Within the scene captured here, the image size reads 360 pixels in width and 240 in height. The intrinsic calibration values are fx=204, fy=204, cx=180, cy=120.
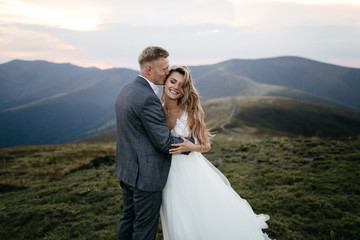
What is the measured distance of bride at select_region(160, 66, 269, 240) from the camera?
11.0 feet

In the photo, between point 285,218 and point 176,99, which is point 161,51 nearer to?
point 176,99

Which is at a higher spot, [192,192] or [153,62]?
[153,62]

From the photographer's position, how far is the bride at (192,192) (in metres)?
3.34

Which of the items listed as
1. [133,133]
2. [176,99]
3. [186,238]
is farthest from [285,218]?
[133,133]

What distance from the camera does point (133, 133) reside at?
10.0ft

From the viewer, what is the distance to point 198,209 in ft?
11.2

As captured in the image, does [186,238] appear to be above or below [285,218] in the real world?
above

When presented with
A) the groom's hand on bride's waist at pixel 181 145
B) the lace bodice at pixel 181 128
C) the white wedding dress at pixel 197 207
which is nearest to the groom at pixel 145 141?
the groom's hand on bride's waist at pixel 181 145

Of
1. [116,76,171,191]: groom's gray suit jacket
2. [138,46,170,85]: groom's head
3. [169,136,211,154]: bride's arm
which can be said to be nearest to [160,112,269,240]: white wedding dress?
[169,136,211,154]: bride's arm

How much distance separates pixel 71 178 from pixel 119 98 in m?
8.42

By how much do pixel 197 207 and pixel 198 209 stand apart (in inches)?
1.4

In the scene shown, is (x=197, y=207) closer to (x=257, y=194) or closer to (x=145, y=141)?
(x=145, y=141)

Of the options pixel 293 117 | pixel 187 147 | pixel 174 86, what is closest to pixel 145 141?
pixel 187 147

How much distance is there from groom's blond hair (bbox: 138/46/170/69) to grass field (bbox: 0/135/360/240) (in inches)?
174
